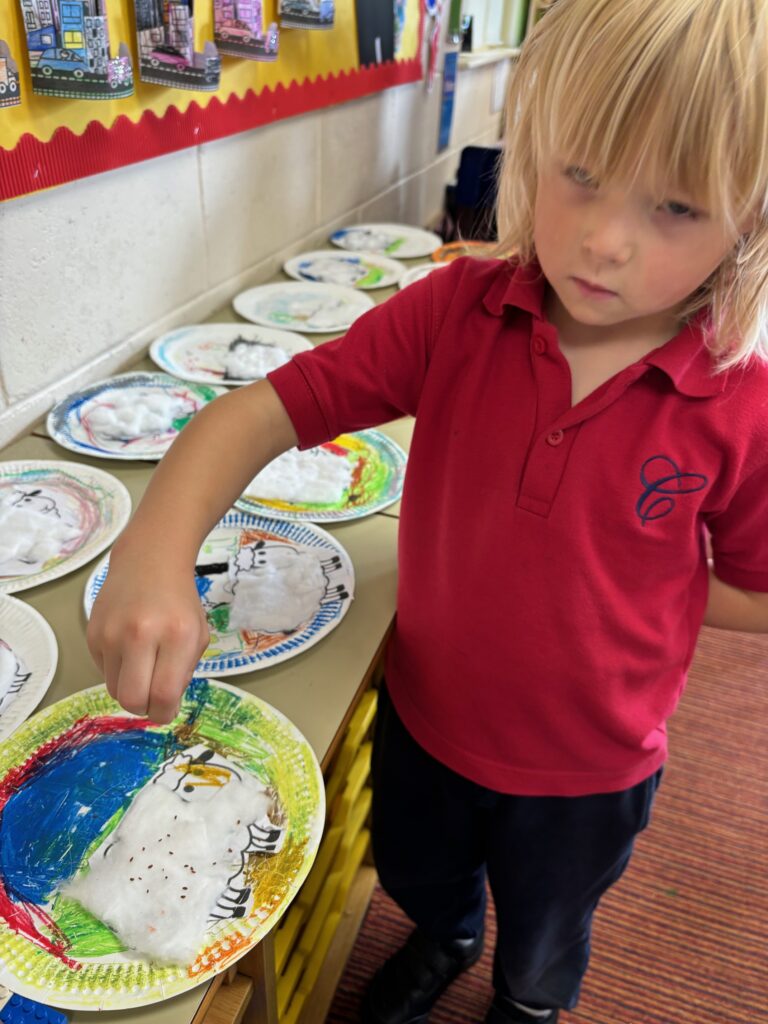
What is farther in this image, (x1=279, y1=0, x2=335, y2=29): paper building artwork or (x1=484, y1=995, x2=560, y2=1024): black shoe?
(x1=279, y1=0, x2=335, y2=29): paper building artwork

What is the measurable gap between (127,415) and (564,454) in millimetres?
591

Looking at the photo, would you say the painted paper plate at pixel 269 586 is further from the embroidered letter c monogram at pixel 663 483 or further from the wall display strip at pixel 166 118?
the wall display strip at pixel 166 118

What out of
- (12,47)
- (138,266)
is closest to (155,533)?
(12,47)

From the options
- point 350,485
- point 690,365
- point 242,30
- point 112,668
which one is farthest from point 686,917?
point 242,30

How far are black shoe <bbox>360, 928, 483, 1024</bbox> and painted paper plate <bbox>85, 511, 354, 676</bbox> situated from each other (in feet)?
1.87

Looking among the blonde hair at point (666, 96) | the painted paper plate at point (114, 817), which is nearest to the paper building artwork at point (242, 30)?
the blonde hair at point (666, 96)

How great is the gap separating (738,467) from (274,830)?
43 centimetres

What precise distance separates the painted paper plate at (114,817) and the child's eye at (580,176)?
0.45 metres

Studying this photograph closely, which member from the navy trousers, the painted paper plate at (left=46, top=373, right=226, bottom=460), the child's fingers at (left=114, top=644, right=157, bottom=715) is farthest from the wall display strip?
the navy trousers

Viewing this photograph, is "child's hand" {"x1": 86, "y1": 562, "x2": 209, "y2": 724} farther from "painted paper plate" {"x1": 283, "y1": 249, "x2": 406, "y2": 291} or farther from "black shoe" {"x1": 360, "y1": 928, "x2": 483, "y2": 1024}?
"painted paper plate" {"x1": 283, "y1": 249, "x2": 406, "y2": 291}

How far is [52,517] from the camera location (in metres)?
0.80

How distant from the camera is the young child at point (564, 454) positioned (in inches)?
19.2

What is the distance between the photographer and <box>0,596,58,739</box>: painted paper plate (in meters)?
0.60

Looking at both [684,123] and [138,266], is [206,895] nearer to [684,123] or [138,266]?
[684,123]
